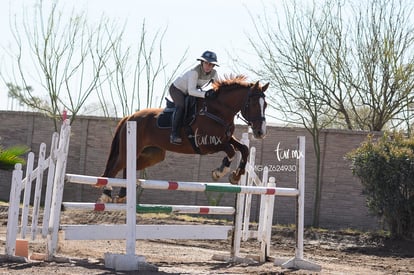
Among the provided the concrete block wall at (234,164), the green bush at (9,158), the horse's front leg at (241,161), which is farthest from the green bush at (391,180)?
the green bush at (9,158)

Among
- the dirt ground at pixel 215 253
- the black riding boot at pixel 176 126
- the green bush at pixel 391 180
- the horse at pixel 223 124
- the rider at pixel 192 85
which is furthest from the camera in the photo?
the green bush at pixel 391 180

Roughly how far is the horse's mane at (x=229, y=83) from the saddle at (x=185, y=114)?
340mm

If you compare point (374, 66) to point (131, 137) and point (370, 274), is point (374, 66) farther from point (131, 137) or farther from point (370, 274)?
point (131, 137)

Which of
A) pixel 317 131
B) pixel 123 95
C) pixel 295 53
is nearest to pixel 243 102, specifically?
pixel 317 131

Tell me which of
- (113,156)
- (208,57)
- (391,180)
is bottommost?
(113,156)

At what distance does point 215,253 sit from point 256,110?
2.81 m

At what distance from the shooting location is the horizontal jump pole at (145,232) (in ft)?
28.7

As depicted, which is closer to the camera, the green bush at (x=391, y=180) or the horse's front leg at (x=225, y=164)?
the horse's front leg at (x=225, y=164)

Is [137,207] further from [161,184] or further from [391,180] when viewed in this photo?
[391,180]

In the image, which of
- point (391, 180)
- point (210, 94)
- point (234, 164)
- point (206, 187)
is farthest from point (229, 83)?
point (234, 164)

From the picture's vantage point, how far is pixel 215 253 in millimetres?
11500

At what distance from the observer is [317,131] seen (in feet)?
58.6

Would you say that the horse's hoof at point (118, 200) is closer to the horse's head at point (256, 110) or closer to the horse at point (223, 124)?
the horse at point (223, 124)

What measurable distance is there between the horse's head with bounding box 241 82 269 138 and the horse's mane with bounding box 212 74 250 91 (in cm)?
26
